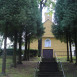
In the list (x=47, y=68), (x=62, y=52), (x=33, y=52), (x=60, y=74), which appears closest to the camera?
(x=60, y=74)

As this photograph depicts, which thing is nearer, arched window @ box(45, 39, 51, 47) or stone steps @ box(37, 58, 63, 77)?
stone steps @ box(37, 58, 63, 77)

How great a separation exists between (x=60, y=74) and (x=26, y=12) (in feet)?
18.3

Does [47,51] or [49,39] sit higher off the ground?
[49,39]

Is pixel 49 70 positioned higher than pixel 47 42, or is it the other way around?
pixel 47 42

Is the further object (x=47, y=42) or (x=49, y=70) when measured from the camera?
(x=47, y=42)

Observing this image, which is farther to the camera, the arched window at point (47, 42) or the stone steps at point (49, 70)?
the arched window at point (47, 42)

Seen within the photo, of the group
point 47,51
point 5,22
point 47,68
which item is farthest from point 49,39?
point 5,22

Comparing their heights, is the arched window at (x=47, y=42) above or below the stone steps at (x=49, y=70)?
above

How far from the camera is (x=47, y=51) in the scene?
26.0m

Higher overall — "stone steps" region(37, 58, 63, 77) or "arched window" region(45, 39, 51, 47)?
"arched window" region(45, 39, 51, 47)

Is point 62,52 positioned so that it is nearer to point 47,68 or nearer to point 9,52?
point 9,52

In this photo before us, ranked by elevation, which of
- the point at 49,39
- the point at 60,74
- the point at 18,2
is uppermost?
the point at 18,2

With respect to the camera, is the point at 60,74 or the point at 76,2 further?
the point at 60,74

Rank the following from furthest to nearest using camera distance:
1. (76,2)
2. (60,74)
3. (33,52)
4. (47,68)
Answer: (33,52) → (47,68) → (60,74) → (76,2)
